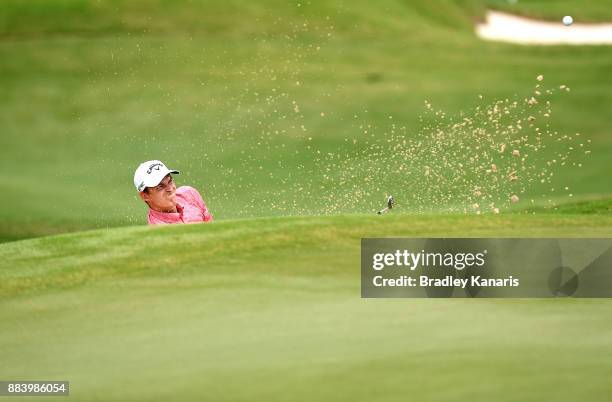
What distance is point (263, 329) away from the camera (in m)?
3.41

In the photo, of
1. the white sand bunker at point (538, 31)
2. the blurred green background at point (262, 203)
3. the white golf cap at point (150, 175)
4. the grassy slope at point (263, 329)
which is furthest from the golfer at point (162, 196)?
the white sand bunker at point (538, 31)

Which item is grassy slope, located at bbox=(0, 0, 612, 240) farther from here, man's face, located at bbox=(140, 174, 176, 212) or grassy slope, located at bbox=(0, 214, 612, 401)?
grassy slope, located at bbox=(0, 214, 612, 401)

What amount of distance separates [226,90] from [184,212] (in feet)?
12.5

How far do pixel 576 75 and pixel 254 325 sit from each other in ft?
21.0

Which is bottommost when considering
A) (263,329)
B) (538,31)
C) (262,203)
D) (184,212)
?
(263,329)

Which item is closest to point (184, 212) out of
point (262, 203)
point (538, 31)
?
point (262, 203)

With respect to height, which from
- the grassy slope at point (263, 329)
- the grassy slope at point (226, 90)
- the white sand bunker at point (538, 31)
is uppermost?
the white sand bunker at point (538, 31)

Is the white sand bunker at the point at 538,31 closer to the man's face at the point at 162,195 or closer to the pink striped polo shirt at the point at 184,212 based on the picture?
the pink striped polo shirt at the point at 184,212

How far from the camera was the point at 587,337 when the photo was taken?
3.31 meters

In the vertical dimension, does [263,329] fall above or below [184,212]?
below

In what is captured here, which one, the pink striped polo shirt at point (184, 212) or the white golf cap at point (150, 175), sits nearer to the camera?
the white golf cap at point (150, 175)

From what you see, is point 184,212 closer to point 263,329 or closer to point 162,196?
point 162,196

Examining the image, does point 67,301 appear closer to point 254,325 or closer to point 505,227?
point 254,325

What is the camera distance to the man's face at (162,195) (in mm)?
5184
